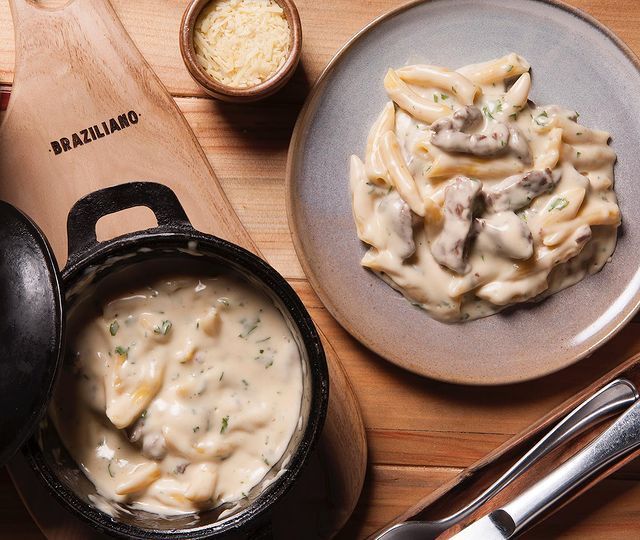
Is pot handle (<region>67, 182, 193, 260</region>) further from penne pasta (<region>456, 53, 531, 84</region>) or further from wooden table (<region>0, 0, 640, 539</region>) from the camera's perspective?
penne pasta (<region>456, 53, 531, 84</region>)

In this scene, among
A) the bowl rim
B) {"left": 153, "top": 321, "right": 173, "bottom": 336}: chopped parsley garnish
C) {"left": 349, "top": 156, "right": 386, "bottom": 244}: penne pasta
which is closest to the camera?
the bowl rim

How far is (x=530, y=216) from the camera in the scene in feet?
6.36

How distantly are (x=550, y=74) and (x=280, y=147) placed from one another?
70cm

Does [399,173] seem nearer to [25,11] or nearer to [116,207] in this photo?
[116,207]

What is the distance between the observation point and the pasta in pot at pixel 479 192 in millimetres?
1899

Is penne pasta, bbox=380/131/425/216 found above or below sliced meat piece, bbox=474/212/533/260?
above

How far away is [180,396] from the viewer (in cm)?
169

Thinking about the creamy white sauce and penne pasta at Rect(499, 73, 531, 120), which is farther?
penne pasta at Rect(499, 73, 531, 120)

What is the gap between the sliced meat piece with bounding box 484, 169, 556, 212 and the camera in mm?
1896

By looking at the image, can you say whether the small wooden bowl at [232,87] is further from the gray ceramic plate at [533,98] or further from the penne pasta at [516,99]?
the penne pasta at [516,99]

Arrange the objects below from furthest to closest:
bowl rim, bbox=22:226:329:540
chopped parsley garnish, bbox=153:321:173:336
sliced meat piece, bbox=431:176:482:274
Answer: sliced meat piece, bbox=431:176:482:274 → chopped parsley garnish, bbox=153:321:173:336 → bowl rim, bbox=22:226:329:540

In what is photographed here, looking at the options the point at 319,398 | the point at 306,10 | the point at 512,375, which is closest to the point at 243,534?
the point at 319,398

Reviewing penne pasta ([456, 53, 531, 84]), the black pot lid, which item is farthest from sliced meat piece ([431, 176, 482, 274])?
the black pot lid

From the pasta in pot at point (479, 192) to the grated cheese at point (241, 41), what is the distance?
29 cm
